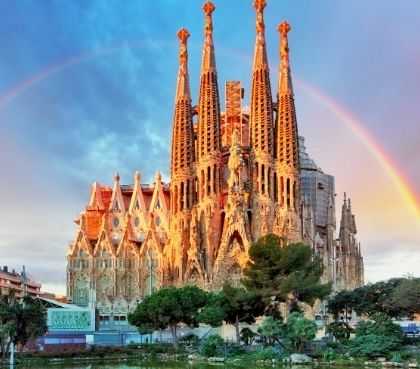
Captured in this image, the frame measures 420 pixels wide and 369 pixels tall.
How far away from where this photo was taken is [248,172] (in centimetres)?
7606

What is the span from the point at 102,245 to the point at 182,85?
19.8 meters

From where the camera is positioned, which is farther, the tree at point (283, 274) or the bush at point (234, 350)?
the tree at point (283, 274)

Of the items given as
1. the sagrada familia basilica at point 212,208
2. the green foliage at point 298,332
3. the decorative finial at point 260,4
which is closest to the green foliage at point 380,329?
the green foliage at point 298,332

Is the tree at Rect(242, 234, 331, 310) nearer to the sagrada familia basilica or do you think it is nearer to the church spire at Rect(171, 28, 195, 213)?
the sagrada familia basilica

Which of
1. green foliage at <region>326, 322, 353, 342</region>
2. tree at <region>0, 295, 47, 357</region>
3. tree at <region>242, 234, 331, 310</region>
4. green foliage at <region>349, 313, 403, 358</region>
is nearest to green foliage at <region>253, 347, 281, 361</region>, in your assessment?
green foliage at <region>349, 313, 403, 358</region>

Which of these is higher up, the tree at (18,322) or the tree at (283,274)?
the tree at (283,274)

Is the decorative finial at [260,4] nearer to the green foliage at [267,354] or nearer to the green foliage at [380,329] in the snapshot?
the green foliage at [380,329]

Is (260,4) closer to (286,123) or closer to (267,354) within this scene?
(286,123)

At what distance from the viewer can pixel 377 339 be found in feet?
138

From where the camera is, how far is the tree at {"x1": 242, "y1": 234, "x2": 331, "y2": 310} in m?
51.2

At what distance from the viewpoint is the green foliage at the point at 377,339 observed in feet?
137

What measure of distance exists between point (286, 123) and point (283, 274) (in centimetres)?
2617

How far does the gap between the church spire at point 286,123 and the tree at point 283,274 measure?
2182cm

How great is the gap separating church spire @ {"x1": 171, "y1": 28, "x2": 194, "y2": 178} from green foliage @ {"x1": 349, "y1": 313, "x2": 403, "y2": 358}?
36.6 metres
